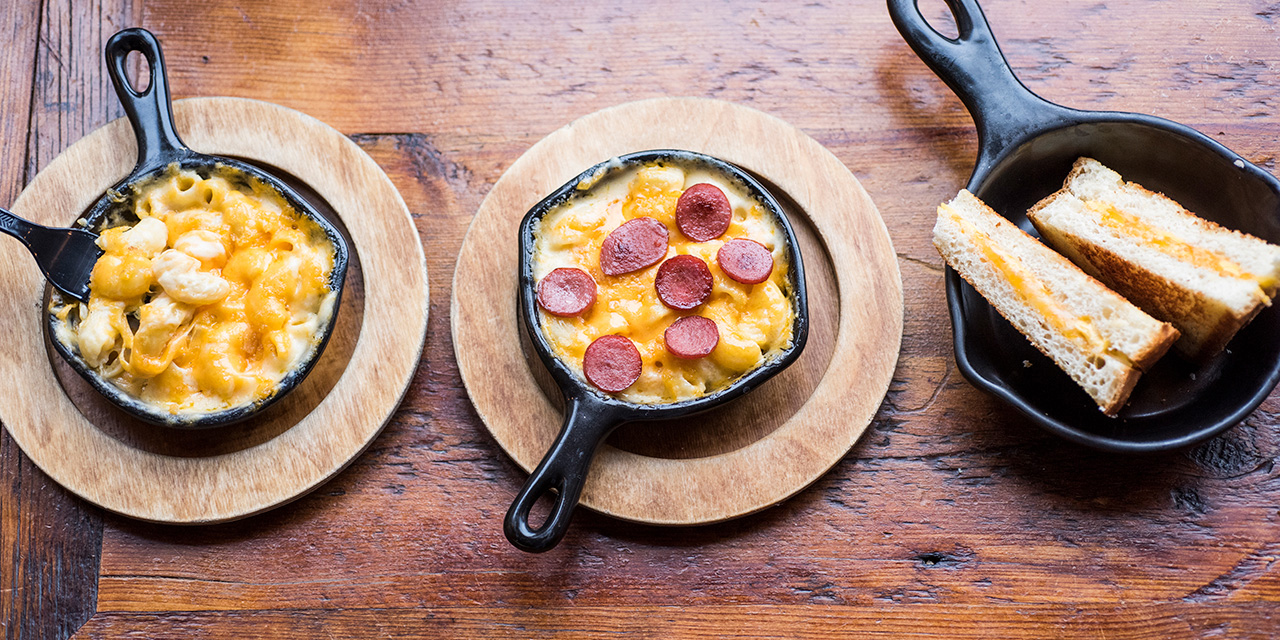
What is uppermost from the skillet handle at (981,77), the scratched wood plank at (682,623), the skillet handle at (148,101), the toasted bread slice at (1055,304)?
the skillet handle at (148,101)

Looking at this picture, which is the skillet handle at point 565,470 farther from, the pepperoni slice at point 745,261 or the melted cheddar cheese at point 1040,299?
the melted cheddar cheese at point 1040,299

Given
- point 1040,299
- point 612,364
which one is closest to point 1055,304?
point 1040,299

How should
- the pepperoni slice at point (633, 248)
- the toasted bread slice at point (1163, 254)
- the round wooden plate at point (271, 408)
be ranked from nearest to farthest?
1. the toasted bread slice at point (1163, 254)
2. the pepperoni slice at point (633, 248)
3. the round wooden plate at point (271, 408)

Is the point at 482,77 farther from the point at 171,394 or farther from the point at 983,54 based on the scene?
the point at 983,54

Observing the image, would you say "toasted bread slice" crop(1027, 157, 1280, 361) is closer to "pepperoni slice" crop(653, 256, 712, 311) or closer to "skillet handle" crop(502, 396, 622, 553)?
"pepperoni slice" crop(653, 256, 712, 311)

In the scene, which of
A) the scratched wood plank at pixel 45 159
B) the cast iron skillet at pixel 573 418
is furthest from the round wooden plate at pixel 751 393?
the scratched wood plank at pixel 45 159

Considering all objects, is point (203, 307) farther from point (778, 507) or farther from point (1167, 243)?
point (1167, 243)

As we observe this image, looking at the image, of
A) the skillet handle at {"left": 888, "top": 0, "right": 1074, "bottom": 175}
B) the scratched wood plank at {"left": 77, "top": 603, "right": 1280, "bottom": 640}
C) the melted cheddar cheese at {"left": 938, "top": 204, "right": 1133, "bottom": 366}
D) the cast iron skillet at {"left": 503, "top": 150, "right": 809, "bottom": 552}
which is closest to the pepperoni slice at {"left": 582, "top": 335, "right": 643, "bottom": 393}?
the cast iron skillet at {"left": 503, "top": 150, "right": 809, "bottom": 552}
